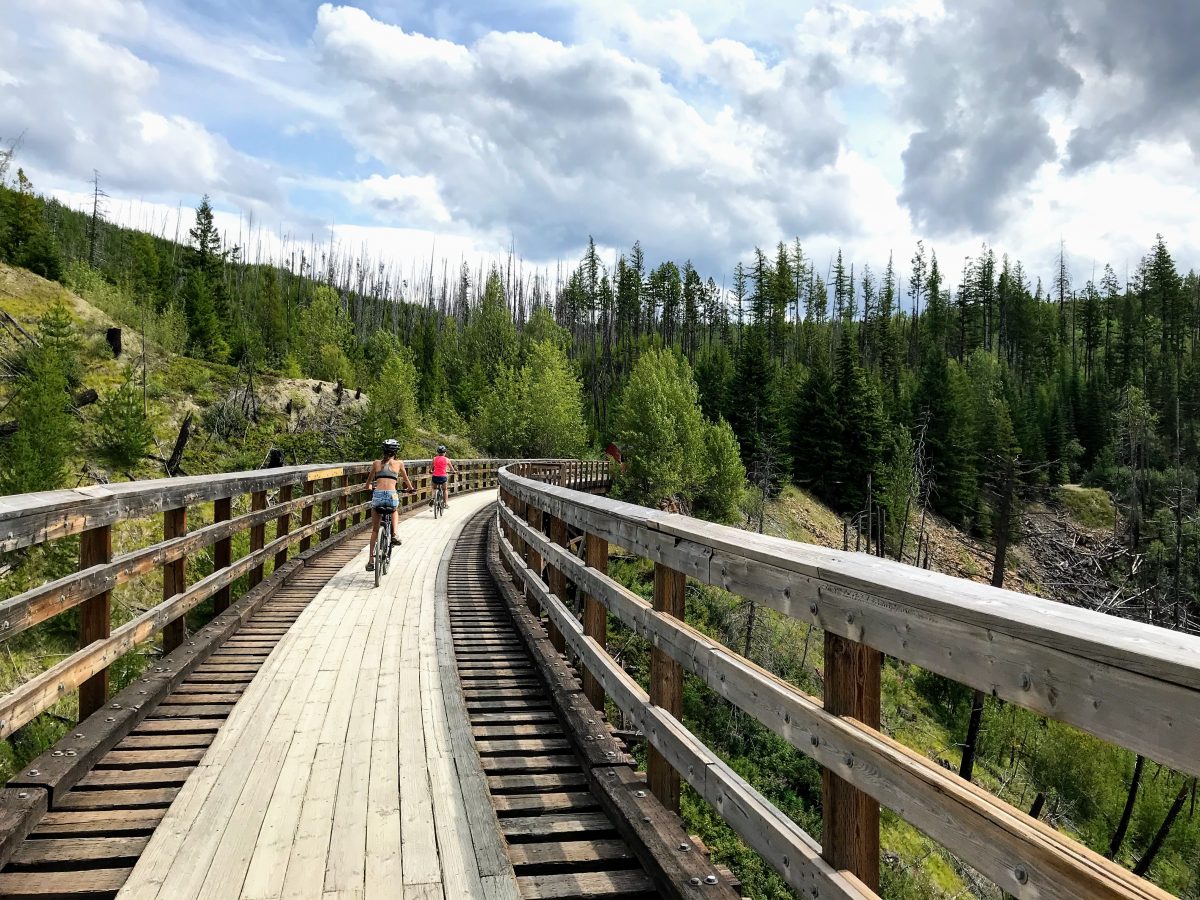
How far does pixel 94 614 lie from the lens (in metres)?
3.98

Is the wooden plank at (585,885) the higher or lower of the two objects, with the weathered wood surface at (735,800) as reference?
lower

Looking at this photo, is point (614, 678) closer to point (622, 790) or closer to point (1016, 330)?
point (622, 790)

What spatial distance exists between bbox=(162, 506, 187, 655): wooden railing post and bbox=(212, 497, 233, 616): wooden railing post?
0.66m

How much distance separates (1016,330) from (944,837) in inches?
4549

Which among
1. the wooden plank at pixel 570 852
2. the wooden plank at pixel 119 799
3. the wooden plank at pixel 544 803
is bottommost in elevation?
the wooden plank at pixel 544 803

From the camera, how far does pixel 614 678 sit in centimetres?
372

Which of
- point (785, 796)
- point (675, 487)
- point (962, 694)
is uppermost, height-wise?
point (675, 487)

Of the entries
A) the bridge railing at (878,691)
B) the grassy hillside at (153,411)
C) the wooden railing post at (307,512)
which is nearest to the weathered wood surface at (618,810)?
the bridge railing at (878,691)

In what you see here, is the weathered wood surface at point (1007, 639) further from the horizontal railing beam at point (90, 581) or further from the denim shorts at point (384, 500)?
the denim shorts at point (384, 500)

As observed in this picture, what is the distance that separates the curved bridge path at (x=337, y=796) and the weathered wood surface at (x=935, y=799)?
4.07ft

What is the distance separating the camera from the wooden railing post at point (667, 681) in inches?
126

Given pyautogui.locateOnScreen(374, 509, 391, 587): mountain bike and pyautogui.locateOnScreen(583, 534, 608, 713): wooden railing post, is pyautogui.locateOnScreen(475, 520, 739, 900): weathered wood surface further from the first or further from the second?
pyautogui.locateOnScreen(374, 509, 391, 587): mountain bike

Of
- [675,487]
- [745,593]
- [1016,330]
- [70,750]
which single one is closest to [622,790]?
[745,593]

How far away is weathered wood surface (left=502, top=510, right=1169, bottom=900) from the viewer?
1.18 metres
